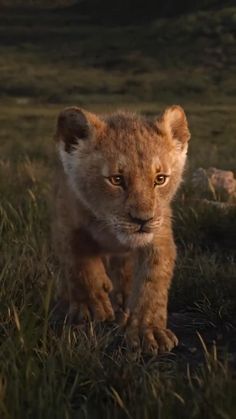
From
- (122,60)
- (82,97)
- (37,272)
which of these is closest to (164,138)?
(37,272)

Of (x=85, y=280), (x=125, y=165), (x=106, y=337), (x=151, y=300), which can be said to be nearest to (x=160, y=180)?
(x=125, y=165)

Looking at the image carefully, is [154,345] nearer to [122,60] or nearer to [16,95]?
[16,95]

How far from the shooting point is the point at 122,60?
126 ft

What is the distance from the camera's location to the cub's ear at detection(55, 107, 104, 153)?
4.89 metres

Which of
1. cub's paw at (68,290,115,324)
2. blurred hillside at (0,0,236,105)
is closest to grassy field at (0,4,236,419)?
cub's paw at (68,290,115,324)

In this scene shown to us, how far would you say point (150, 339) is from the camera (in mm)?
4488

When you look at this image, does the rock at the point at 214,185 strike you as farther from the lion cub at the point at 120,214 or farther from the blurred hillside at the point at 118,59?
the blurred hillside at the point at 118,59

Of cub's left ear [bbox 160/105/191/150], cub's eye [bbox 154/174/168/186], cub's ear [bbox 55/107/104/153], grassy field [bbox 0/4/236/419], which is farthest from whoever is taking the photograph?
cub's left ear [bbox 160/105/191/150]

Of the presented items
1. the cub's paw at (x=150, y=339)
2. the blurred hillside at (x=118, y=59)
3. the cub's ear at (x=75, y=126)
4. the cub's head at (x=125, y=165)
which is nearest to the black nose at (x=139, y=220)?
the cub's head at (x=125, y=165)

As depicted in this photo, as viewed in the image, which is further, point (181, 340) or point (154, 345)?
point (181, 340)

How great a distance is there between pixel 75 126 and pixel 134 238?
0.73 m

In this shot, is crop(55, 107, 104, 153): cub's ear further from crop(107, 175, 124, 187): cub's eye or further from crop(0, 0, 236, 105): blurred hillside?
crop(0, 0, 236, 105): blurred hillside

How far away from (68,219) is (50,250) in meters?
0.91

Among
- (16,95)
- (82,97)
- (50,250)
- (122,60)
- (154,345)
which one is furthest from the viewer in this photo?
(122,60)
